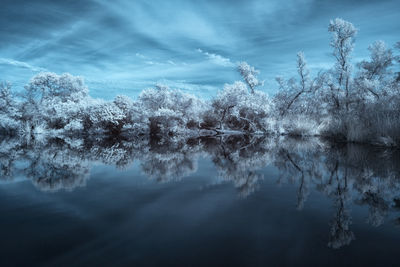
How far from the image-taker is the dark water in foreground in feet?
5.96

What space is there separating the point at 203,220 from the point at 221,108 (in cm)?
2417

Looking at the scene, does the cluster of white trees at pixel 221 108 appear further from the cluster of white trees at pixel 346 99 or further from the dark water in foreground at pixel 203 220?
the dark water in foreground at pixel 203 220

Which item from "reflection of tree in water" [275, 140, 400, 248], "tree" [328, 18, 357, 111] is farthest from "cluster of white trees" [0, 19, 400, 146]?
"reflection of tree in water" [275, 140, 400, 248]

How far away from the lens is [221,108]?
26312 mm

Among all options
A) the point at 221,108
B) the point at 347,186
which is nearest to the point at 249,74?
the point at 221,108

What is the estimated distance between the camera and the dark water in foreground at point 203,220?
182 centimetres

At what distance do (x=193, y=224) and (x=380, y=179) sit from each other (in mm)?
4135

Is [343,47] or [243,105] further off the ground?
[343,47]

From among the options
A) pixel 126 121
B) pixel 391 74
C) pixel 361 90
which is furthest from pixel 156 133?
pixel 391 74

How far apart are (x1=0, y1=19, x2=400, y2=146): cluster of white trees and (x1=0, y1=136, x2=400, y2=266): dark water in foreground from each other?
17.8 m

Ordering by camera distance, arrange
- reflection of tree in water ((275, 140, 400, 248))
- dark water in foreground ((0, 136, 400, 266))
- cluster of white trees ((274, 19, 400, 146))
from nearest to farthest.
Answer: dark water in foreground ((0, 136, 400, 266)), reflection of tree in water ((275, 140, 400, 248)), cluster of white trees ((274, 19, 400, 146))

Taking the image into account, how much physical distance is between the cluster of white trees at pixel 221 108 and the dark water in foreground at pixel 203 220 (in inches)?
700

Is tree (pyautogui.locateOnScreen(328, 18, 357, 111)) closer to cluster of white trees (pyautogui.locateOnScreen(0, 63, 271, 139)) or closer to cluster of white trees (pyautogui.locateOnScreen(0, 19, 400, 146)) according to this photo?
cluster of white trees (pyautogui.locateOnScreen(0, 19, 400, 146))

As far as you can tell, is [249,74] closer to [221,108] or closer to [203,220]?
[221,108]
